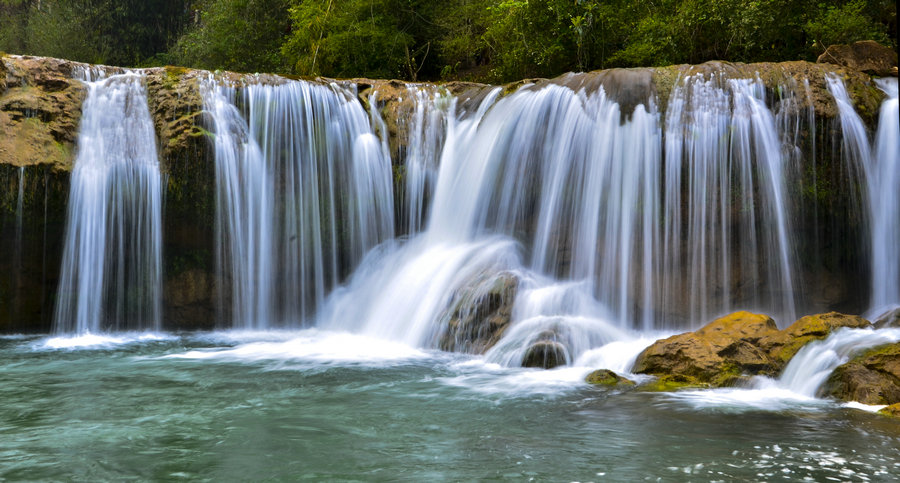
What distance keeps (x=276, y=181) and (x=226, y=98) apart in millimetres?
1616

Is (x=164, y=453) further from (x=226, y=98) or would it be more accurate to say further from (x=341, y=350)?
(x=226, y=98)

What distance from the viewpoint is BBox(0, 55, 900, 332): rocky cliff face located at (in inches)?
473

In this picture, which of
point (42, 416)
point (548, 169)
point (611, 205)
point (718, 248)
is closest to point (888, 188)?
point (718, 248)

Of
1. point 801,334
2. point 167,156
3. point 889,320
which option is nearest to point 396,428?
point 801,334

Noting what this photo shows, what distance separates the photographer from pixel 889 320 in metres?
9.88

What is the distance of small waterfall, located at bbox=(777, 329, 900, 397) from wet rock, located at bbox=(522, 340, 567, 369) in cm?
246

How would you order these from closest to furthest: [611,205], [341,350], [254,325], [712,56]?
[341,350], [611,205], [254,325], [712,56]

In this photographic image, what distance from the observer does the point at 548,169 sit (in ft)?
42.0

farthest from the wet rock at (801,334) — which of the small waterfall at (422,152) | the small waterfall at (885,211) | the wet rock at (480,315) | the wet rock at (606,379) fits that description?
the small waterfall at (422,152)

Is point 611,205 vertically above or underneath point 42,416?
above

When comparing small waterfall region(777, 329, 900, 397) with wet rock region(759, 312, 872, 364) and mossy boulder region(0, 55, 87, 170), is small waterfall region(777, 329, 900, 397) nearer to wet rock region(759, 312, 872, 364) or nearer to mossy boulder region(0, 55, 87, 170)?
wet rock region(759, 312, 872, 364)

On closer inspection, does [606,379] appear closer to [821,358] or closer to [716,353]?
[716,353]

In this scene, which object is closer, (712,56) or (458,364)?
(458,364)

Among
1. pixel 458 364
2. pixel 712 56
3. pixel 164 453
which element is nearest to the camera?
pixel 164 453
